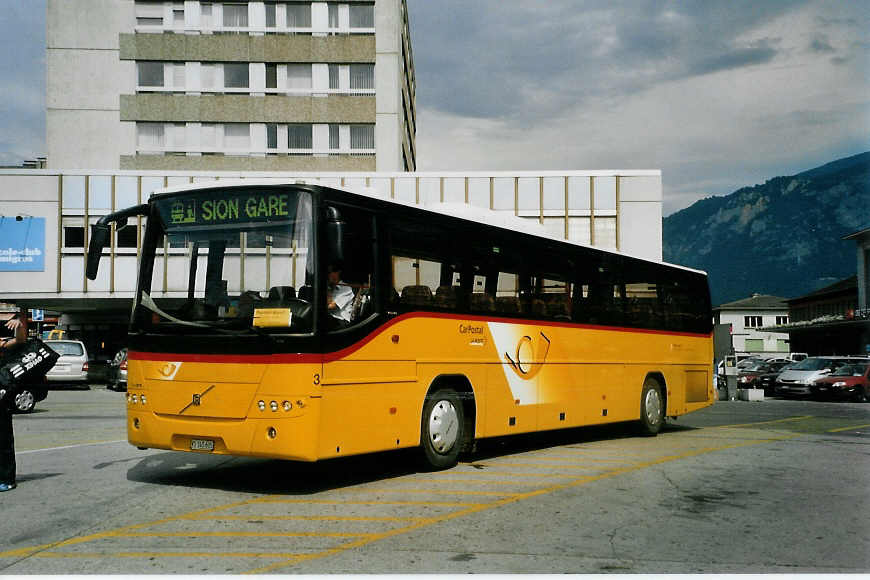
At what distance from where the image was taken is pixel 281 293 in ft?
28.1

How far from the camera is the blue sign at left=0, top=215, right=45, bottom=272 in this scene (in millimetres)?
40406

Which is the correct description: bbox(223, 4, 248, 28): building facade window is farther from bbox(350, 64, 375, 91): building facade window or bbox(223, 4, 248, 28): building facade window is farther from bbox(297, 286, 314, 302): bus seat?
bbox(297, 286, 314, 302): bus seat

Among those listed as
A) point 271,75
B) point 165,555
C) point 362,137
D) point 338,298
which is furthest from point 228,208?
point 271,75

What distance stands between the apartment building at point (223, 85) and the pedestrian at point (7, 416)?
40201mm

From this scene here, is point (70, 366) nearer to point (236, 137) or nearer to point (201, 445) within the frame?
point (236, 137)

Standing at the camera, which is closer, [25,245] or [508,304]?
[508,304]

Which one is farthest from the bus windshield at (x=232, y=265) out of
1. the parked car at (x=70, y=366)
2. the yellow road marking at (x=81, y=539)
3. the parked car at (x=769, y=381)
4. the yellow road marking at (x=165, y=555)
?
the parked car at (x=769, y=381)

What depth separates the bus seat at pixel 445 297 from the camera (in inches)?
412

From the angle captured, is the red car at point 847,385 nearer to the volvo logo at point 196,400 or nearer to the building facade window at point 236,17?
the volvo logo at point 196,400

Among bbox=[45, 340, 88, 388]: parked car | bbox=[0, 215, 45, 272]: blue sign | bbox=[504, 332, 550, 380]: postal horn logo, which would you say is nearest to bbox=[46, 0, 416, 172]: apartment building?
bbox=[0, 215, 45, 272]: blue sign

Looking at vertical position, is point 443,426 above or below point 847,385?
above

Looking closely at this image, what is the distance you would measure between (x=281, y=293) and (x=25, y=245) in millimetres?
37049

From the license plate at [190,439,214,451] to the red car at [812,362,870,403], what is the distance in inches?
1104

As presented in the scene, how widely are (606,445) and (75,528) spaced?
8.71 metres
